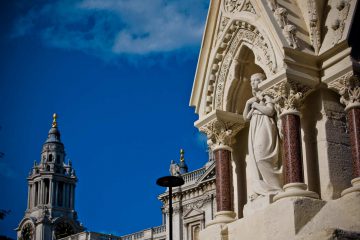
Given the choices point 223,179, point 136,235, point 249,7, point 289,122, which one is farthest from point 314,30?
point 136,235

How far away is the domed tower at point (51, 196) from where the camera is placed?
112 m

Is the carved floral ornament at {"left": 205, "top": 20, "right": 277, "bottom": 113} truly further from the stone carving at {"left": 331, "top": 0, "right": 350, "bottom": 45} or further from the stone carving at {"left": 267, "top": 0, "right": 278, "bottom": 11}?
the stone carving at {"left": 331, "top": 0, "right": 350, "bottom": 45}

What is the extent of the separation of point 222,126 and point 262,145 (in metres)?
1.62

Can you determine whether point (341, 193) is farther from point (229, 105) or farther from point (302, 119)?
point (229, 105)

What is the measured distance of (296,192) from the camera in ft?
42.2

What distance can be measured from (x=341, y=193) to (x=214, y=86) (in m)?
4.19

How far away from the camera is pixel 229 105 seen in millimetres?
15797

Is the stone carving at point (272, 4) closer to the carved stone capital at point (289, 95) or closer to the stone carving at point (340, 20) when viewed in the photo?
the stone carving at point (340, 20)

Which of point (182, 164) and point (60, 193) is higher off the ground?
point (60, 193)

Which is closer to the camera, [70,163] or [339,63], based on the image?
[339,63]

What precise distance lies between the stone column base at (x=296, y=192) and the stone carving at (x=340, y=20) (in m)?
2.82

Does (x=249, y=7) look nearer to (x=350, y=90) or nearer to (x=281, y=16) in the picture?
(x=281, y=16)

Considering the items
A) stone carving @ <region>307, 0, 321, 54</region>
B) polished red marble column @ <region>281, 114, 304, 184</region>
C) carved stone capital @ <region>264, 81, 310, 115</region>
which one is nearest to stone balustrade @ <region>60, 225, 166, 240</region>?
stone carving @ <region>307, 0, 321, 54</region>

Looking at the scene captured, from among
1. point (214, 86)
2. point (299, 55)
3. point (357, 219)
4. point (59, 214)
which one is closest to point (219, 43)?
point (214, 86)
